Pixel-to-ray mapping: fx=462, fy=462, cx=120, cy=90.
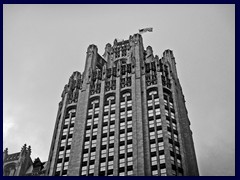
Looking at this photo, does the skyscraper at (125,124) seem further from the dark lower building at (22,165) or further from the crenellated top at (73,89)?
the dark lower building at (22,165)

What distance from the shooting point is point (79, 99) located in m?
99.5

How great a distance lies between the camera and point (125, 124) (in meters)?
86.1

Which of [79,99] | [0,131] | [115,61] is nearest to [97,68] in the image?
[115,61]

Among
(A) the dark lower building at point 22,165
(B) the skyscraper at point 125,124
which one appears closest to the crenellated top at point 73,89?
(B) the skyscraper at point 125,124

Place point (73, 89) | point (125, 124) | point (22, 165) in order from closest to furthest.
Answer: point (125, 124), point (22, 165), point (73, 89)

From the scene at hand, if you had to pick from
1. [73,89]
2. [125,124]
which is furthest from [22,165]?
[73,89]

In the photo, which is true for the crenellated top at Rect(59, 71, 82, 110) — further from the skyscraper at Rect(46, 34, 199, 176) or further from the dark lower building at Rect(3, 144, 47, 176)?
the dark lower building at Rect(3, 144, 47, 176)

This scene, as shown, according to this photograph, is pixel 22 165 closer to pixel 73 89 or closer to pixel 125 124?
pixel 125 124

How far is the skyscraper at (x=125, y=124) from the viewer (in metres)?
76.7

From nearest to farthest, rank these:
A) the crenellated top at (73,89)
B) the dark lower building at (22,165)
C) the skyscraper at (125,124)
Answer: the skyscraper at (125,124), the dark lower building at (22,165), the crenellated top at (73,89)

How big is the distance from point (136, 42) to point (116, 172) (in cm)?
5402

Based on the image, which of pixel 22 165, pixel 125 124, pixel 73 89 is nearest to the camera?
pixel 125 124

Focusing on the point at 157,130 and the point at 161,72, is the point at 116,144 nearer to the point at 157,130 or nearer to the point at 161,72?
the point at 157,130

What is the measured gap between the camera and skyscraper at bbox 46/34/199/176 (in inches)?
3021
